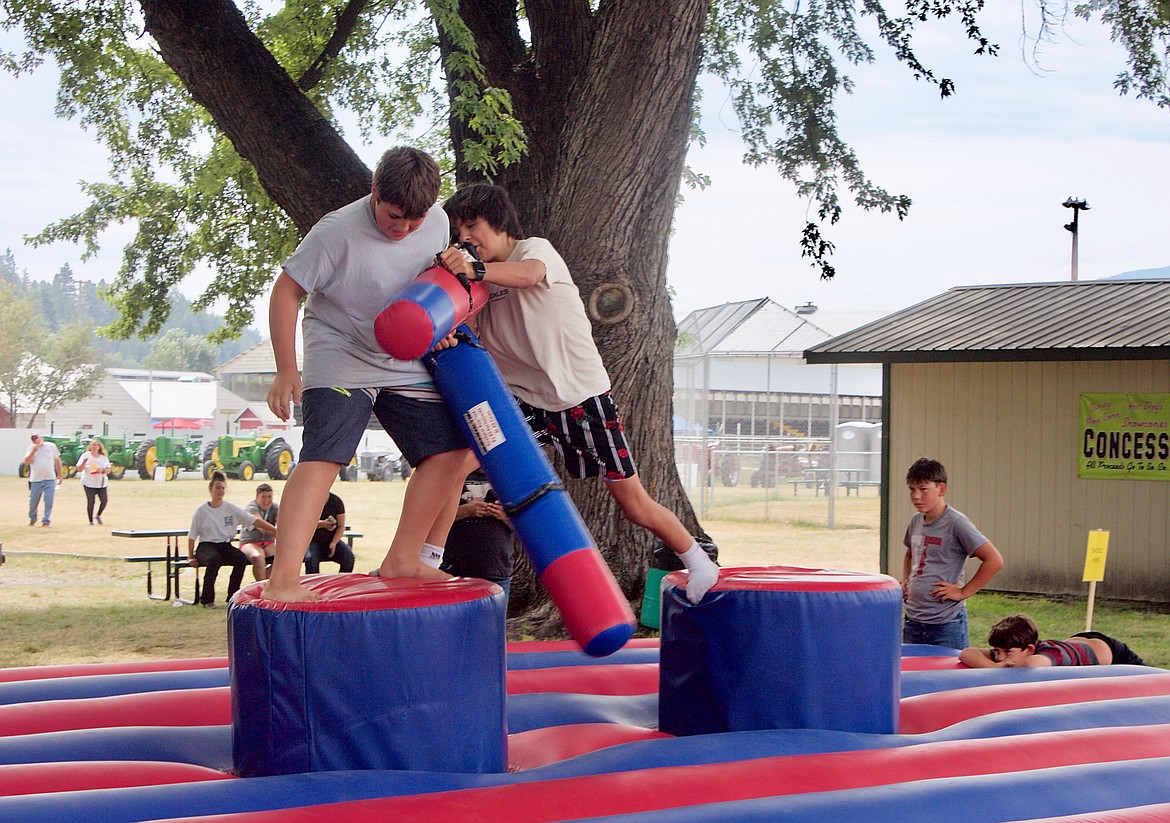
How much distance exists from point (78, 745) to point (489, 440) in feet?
4.41

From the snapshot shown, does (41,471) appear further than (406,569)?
Yes

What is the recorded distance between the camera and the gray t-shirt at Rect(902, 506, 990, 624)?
16.4 feet

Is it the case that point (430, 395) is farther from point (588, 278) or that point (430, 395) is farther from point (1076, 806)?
point (588, 278)

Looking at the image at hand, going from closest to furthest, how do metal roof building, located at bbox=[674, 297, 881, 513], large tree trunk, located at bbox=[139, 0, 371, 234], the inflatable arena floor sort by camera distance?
1. the inflatable arena floor
2. large tree trunk, located at bbox=[139, 0, 371, 234]
3. metal roof building, located at bbox=[674, 297, 881, 513]

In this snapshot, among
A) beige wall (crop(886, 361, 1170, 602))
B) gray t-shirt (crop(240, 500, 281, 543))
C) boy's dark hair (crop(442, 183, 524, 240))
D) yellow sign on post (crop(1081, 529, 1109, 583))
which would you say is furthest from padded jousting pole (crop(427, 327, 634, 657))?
beige wall (crop(886, 361, 1170, 602))

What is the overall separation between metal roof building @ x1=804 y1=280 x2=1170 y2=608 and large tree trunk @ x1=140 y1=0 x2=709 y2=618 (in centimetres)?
376

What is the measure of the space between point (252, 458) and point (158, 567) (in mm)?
13322

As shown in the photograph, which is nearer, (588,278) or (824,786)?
(824,786)

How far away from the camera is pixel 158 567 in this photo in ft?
42.7

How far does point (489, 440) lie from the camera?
3.16 m

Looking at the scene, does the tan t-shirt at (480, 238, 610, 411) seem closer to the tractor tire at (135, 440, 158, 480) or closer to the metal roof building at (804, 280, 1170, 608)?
the metal roof building at (804, 280, 1170, 608)

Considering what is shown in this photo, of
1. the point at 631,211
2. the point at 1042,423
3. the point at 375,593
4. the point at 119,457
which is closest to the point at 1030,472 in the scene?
the point at 1042,423

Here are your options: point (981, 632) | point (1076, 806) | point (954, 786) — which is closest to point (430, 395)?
point (954, 786)

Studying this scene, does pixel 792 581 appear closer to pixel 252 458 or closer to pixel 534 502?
pixel 534 502
